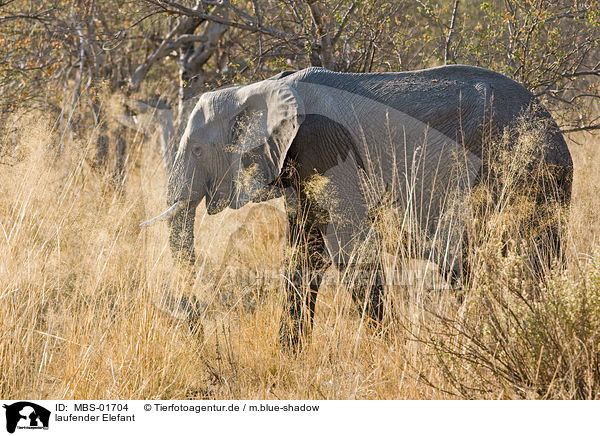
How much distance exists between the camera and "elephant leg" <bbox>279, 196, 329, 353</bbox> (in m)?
3.28

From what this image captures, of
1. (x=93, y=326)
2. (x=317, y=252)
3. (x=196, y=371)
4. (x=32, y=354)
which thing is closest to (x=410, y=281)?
(x=317, y=252)

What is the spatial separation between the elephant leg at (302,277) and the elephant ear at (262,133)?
0.30 m

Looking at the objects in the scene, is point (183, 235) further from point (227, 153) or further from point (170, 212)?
point (227, 153)

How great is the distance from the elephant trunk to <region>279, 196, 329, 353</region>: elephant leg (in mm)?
586

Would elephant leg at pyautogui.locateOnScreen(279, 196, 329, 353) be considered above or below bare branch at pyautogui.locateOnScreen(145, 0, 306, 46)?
below

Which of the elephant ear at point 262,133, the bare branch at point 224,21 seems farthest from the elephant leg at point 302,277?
the bare branch at point 224,21

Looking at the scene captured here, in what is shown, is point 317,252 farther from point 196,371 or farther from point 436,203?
point 196,371

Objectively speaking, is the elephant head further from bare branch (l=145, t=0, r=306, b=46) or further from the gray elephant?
bare branch (l=145, t=0, r=306, b=46)

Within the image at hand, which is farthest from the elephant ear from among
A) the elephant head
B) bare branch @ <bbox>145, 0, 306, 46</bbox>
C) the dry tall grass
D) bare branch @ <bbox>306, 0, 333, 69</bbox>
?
bare branch @ <bbox>145, 0, 306, 46</bbox>

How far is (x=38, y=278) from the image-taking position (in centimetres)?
323
